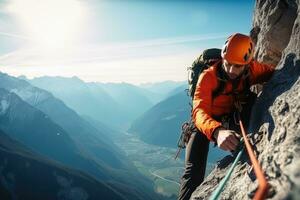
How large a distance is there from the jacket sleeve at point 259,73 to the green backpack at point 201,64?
1.10 metres

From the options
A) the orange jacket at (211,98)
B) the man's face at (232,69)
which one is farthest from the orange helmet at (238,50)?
the orange jacket at (211,98)

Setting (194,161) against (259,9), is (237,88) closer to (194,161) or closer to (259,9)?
(194,161)

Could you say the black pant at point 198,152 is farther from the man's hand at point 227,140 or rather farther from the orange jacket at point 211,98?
the man's hand at point 227,140

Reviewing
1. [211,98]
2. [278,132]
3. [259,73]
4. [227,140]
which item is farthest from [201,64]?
[278,132]

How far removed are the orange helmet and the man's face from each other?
0.43ft

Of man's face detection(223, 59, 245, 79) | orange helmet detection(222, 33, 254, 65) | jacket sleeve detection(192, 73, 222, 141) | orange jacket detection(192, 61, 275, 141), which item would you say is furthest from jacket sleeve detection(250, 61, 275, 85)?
jacket sleeve detection(192, 73, 222, 141)

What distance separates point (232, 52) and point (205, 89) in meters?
1.00

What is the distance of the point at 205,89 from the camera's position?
8.56m

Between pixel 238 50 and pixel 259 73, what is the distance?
5.14 ft

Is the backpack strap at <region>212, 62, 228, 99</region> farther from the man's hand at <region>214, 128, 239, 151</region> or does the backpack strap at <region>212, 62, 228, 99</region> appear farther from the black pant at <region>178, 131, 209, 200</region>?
the man's hand at <region>214, 128, 239, 151</region>

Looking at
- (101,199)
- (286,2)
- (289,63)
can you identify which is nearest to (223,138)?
(289,63)

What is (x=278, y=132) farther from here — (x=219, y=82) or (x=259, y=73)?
(x=259, y=73)

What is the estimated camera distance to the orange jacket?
7961mm

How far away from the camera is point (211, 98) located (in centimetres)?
872
